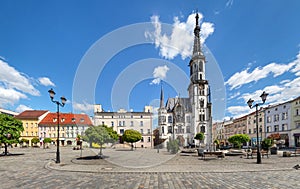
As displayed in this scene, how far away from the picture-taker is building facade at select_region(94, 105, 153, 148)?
181 ft

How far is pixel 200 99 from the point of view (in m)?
57.4

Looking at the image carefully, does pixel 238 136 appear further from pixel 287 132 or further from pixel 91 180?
pixel 287 132

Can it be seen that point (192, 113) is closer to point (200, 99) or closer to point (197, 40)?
point (200, 99)

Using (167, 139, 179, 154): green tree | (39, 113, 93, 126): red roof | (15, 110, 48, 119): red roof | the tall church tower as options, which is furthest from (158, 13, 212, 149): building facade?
(15, 110, 48, 119): red roof

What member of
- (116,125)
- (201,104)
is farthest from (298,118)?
(116,125)

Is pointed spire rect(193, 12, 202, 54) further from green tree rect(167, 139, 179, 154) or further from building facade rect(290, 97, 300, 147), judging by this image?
green tree rect(167, 139, 179, 154)

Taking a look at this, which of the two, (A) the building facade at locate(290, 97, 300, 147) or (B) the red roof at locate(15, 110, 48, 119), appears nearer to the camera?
(A) the building facade at locate(290, 97, 300, 147)

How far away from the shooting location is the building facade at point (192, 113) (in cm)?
5603

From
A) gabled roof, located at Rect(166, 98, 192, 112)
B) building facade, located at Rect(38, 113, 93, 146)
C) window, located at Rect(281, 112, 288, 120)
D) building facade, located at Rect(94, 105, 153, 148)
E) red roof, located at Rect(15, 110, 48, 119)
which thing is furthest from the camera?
gabled roof, located at Rect(166, 98, 192, 112)

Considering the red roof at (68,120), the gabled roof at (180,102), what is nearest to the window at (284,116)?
the gabled roof at (180,102)

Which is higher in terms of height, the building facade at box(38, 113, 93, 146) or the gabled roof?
the gabled roof

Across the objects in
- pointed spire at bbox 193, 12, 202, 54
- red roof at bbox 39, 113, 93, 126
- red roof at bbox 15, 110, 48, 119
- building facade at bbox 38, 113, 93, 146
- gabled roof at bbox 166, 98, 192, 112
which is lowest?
building facade at bbox 38, 113, 93, 146

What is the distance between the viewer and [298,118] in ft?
136

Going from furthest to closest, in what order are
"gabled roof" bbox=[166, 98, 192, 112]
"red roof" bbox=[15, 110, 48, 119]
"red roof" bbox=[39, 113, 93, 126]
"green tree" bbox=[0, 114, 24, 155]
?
1. "gabled roof" bbox=[166, 98, 192, 112]
2. "red roof" bbox=[15, 110, 48, 119]
3. "red roof" bbox=[39, 113, 93, 126]
4. "green tree" bbox=[0, 114, 24, 155]
